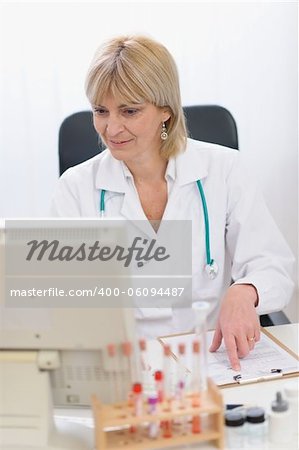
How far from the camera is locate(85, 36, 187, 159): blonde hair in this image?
5.54 feet

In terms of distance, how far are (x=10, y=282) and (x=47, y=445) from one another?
11.3 inches

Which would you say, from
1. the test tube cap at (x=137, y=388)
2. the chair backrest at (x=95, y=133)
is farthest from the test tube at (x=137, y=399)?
the chair backrest at (x=95, y=133)

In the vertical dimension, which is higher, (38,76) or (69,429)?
(38,76)

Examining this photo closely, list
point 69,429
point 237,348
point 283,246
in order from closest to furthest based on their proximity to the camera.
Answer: point 69,429, point 237,348, point 283,246

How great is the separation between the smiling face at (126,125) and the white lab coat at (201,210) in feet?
0.28

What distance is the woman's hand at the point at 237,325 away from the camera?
1490mm

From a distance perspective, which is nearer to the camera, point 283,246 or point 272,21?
point 283,246

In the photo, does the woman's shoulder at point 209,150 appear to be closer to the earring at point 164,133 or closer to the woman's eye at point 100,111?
the earring at point 164,133

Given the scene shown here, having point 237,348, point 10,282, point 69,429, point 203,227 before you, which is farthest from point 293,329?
point 10,282

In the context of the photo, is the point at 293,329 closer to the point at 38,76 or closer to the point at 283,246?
the point at 283,246

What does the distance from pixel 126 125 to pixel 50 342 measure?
0.73 metres

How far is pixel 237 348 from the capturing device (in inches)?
59.2

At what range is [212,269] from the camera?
1805mm

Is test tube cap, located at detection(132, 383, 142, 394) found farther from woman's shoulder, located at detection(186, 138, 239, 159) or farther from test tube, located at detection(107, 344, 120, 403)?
woman's shoulder, located at detection(186, 138, 239, 159)
